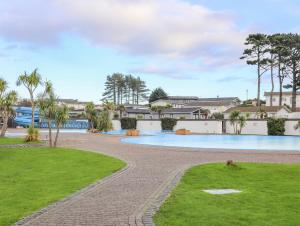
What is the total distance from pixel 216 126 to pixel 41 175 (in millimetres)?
36375

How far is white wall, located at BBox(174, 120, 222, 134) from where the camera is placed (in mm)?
47969

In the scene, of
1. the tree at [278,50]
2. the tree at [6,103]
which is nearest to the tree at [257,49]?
the tree at [278,50]

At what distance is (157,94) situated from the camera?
118812mm

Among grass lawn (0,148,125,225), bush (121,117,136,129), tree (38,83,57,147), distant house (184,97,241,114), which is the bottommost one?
grass lawn (0,148,125,225)

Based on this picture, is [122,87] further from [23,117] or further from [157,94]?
[23,117]

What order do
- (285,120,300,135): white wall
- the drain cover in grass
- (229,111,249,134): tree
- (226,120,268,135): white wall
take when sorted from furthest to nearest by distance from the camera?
(229,111,249,134): tree → (226,120,268,135): white wall → (285,120,300,135): white wall → the drain cover in grass

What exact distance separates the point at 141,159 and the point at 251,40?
48.3 metres

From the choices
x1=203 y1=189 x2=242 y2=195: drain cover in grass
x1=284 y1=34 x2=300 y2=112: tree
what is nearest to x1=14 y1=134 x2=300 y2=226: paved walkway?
x1=203 y1=189 x2=242 y2=195: drain cover in grass

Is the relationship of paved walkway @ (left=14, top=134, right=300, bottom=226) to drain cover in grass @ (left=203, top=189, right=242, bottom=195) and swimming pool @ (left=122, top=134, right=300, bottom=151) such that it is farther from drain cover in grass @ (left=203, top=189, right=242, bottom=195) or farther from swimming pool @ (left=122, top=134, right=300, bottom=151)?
swimming pool @ (left=122, top=134, right=300, bottom=151)

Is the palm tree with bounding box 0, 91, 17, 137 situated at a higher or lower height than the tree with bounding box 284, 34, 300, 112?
lower

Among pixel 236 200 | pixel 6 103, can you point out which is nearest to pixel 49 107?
pixel 6 103

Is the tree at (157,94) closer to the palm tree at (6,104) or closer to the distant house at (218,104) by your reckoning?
the distant house at (218,104)

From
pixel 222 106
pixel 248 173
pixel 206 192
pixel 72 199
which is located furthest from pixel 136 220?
pixel 222 106

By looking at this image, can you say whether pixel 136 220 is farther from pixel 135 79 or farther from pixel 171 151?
pixel 135 79
